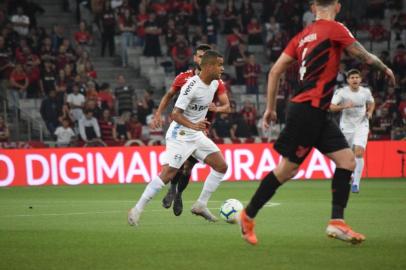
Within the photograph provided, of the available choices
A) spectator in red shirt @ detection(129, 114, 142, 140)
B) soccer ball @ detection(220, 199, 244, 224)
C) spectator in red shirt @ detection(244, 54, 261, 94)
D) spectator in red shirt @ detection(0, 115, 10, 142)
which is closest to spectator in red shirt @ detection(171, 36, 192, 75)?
spectator in red shirt @ detection(244, 54, 261, 94)

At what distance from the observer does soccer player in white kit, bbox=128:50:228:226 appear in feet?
41.7

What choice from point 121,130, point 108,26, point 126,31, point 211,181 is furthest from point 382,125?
point 211,181

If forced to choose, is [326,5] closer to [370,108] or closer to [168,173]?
[168,173]

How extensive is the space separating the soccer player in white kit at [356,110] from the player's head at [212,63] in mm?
7590

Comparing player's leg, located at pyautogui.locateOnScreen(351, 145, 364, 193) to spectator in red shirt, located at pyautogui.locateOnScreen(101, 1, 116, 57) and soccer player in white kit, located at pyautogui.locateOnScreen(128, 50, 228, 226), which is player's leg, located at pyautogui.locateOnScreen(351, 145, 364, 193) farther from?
spectator in red shirt, located at pyautogui.locateOnScreen(101, 1, 116, 57)

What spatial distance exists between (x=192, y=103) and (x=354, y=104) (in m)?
7.86

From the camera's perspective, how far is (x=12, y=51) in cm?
3062

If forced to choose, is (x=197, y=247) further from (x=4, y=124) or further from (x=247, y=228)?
(x=4, y=124)

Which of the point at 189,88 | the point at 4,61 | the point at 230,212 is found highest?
the point at 189,88

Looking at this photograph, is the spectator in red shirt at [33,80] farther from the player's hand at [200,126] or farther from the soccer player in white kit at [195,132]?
the player's hand at [200,126]

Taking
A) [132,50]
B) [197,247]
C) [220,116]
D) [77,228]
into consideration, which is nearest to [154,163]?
[220,116]

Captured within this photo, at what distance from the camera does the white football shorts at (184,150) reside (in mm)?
12883

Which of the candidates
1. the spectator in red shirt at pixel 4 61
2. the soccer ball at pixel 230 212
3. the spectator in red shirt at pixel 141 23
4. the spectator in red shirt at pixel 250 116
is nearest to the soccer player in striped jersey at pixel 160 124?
the soccer ball at pixel 230 212

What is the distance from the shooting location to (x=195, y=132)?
43.3ft
